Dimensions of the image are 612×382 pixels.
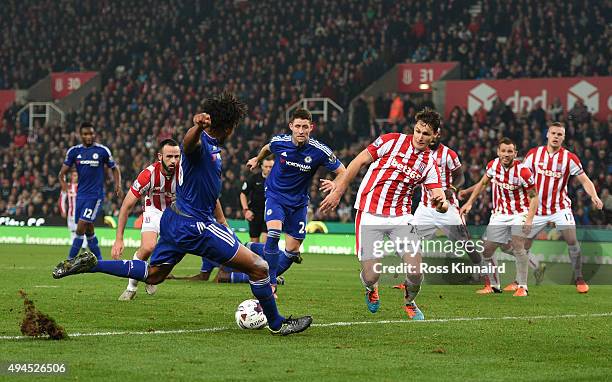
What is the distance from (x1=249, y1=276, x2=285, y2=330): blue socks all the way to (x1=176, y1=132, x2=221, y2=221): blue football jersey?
693 mm

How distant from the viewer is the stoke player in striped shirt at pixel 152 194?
12.5 metres

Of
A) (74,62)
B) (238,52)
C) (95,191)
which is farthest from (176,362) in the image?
(74,62)

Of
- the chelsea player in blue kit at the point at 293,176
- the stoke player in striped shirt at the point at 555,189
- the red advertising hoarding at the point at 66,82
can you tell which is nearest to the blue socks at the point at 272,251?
the chelsea player in blue kit at the point at 293,176

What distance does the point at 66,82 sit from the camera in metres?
40.8

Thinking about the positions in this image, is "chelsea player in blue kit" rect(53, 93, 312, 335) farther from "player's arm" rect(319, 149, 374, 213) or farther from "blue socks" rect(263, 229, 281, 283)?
"blue socks" rect(263, 229, 281, 283)

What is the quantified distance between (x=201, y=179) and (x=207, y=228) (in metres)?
0.41

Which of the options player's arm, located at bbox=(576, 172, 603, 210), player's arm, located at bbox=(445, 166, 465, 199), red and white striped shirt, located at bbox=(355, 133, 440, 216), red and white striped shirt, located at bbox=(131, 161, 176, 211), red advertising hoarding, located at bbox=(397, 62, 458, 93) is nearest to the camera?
red and white striped shirt, located at bbox=(355, 133, 440, 216)

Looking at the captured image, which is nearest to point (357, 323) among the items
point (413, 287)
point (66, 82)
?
point (413, 287)

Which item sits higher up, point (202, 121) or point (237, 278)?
point (202, 121)

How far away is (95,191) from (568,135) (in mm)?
13665

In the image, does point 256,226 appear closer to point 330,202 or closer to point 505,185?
point 505,185

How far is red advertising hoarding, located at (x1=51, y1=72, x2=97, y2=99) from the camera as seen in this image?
4034 centimetres

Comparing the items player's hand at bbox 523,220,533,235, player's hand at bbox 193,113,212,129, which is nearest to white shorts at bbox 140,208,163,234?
player's hand at bbox 523,220,533,235

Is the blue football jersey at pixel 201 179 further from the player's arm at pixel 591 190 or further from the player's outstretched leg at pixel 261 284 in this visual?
the player's arm at pixel 591 190
